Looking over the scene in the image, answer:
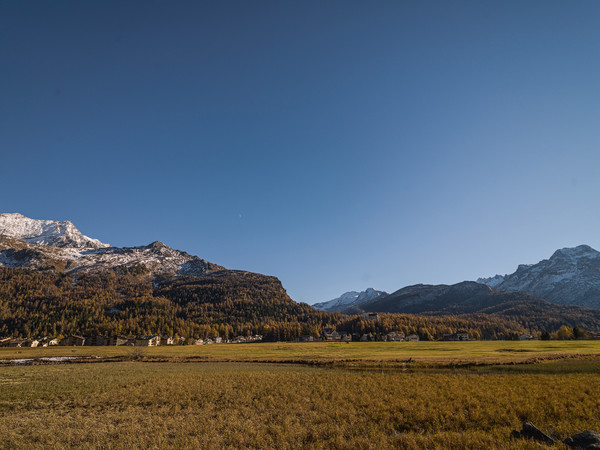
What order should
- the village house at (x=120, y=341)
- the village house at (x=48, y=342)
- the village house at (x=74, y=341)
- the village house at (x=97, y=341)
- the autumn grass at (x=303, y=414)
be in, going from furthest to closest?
the village house at (x=97, y=341), the village house at (x=120, y=341), the village house at (x=74, y=341), the village house at (x=48, y=342), the autumn grass at (x=303, y=414)

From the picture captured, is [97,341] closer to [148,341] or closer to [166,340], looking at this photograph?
[148,341]

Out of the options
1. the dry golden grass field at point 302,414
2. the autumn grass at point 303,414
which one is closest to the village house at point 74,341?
the dry golden grass field at point 302,414

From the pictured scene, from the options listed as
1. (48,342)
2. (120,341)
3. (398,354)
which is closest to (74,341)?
(48,342)

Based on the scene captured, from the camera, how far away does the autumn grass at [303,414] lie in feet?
52.2

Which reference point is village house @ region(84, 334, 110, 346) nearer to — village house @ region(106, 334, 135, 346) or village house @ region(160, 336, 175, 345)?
village house @ region(106, 334, 135, 346)

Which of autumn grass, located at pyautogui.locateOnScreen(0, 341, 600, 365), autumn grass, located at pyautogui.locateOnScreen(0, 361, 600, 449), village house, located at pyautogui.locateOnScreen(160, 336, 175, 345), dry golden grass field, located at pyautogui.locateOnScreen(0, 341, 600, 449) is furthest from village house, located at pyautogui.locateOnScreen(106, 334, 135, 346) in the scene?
autumn grass, located at pyautogui.locateOnScreen(0, 361, 600, 449)

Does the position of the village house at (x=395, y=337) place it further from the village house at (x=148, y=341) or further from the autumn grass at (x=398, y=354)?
the village house at (x=148, y=341)

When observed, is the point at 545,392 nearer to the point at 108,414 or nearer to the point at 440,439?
the point at 440,439

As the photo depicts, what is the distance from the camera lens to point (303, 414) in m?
21.3

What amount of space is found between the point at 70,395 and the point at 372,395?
29.9 metres


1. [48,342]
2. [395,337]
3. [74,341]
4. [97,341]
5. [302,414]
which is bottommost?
[395,337]

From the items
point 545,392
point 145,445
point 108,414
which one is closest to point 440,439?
point 145,445

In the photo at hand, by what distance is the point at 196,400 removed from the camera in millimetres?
27125

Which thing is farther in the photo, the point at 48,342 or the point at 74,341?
the point at 74,341
